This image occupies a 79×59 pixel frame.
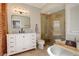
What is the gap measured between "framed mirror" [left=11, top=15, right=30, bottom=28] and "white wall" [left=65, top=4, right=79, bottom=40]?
0.61 m

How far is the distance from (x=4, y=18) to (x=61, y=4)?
2.79ft

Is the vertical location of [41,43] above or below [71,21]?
below

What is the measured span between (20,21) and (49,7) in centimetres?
49

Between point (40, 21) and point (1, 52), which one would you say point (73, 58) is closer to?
point (40, 21)

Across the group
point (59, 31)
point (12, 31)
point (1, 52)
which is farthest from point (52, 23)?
point (1, 52)

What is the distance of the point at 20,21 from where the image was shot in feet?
5.16

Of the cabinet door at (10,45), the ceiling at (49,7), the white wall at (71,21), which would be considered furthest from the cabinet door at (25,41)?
the white wall at (71,21)

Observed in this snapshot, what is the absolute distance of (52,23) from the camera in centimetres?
161

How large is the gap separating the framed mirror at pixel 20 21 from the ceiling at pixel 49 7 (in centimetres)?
25

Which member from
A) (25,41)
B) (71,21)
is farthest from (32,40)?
(71,21)

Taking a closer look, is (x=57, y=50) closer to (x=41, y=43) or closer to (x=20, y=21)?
(x=41, y=43)

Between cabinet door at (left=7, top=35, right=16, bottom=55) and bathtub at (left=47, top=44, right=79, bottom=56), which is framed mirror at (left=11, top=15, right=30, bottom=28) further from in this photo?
bathtub at (left=47, top=44, right=79, bottom=56)

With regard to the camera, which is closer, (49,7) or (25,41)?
(49,7)

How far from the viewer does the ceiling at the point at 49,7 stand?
143 centimetres
